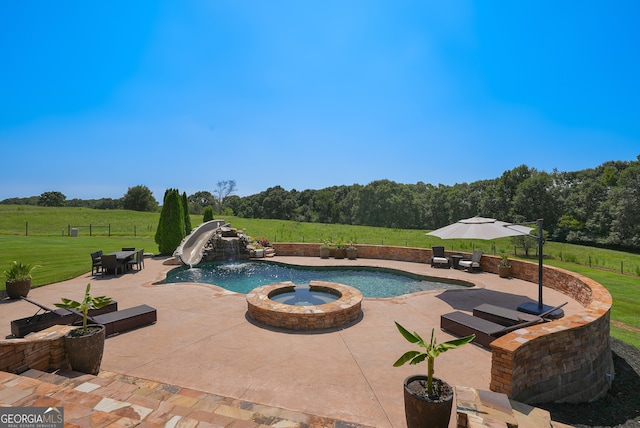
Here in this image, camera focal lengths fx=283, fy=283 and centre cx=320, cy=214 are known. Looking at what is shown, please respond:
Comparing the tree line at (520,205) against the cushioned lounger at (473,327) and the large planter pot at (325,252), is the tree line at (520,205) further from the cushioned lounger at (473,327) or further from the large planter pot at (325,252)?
the cushioned lounger at (473,327)

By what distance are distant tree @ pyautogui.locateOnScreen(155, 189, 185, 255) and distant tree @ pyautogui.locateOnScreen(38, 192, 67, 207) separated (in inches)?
2846

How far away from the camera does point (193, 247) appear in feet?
53.0

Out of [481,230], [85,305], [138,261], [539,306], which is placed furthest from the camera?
[138,261]

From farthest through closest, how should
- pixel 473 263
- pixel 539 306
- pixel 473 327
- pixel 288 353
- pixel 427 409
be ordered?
pixel 473 263 → pixel 539 306 → pixel 473 327 → pixel 288 353 → pixel 427 409

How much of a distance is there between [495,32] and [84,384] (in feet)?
45.0

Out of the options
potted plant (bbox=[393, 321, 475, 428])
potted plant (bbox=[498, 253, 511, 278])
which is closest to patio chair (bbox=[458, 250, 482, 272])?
potted plant (bbox=[498, 253, 511, 278])

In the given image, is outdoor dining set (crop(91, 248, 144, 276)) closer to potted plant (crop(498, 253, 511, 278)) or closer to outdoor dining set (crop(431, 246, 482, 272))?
outdoor dining set (crop(431, 246, 482, 272))

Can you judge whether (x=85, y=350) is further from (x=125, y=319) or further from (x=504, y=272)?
(x=504, y=272)

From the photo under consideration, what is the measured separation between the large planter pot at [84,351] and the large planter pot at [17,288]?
5896 mm

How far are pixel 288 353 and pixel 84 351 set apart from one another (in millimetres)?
3120

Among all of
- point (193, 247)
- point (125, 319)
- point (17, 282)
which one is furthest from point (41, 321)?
point (193, 247)

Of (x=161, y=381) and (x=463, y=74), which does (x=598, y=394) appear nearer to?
(x=161, y=381)

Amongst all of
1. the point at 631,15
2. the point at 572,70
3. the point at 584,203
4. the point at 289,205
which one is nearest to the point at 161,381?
the point at 631,15

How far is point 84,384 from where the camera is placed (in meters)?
3.58
